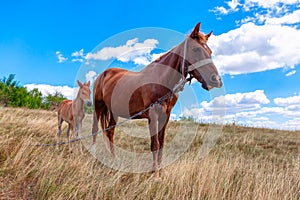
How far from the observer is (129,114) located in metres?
4.81

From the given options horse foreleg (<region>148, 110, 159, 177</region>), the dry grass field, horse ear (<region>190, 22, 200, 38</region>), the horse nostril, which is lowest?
the dry grass field

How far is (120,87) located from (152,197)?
2537mm

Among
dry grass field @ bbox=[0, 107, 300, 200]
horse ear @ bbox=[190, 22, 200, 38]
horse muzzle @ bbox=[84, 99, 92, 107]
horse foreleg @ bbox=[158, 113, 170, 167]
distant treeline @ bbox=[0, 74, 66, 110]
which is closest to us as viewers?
dry grass field @ bbox=[0, 107, 300, 200]

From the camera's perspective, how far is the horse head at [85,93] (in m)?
7.71

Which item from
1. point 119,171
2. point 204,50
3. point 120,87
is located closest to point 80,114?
point 120,87

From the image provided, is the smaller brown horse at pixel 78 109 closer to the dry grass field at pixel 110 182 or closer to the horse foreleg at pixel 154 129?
the dry grass field at pixel 110 182

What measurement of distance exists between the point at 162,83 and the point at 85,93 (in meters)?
4.51

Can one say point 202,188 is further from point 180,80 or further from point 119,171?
point 180,80

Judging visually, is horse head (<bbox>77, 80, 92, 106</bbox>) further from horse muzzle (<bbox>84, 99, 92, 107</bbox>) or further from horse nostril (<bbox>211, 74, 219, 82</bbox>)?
horse nostril (<bbox>211, 74, 219, 82</bbox>)

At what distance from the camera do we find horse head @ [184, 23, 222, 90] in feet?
10.7

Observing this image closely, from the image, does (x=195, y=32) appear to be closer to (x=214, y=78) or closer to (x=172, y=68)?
(x=172, y=68)

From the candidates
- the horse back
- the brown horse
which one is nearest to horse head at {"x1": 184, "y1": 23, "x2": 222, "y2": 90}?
the brown horse

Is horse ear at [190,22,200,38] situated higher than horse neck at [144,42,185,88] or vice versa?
horse ear at [190,22,200,38]

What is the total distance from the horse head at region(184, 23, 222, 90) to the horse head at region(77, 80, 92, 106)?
473cm
